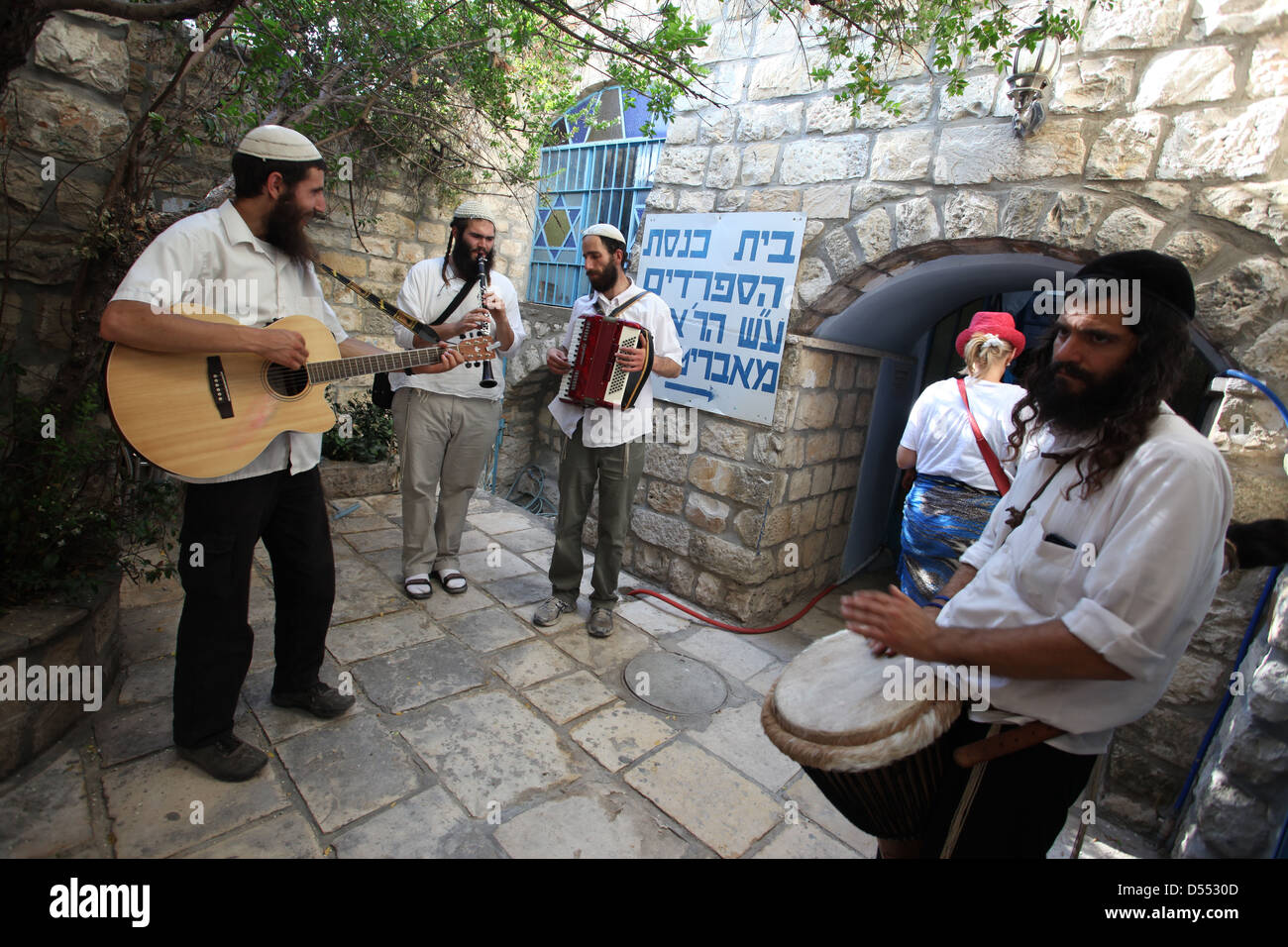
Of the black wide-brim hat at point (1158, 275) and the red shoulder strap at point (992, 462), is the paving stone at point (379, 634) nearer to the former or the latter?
the red shoulder strap at point (992, 462)

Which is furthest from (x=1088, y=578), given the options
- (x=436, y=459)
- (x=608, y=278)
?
(x=436, y=459)

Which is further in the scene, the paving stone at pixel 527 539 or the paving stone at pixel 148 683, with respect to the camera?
the paving stone at pixel 527 539

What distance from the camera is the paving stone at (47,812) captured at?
74.4 inches

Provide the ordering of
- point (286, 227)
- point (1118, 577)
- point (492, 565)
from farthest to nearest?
1. point (492, 565)
2. point (286, 227)
3. point (1118, 577)

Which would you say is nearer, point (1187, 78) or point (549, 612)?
point (1187, 78)

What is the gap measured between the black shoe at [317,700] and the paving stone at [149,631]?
0.69m

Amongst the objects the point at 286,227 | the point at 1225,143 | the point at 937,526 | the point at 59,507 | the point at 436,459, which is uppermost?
the point at 1225,143

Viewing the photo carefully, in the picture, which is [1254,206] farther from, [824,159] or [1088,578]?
[1088,578]

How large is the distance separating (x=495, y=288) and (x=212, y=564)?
7.34 feet

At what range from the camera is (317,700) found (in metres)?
2.62

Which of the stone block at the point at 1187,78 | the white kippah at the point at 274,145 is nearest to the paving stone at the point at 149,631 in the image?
the white kippah at the point at 274,145

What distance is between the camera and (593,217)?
20.3ft

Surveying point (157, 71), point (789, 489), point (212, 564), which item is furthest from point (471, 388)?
point (157, 71)

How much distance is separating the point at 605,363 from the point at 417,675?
191 cm
